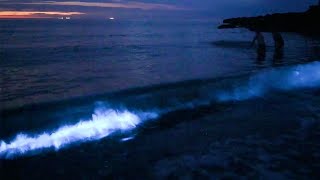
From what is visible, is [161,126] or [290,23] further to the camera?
[290,23]

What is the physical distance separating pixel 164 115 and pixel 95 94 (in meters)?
4.35

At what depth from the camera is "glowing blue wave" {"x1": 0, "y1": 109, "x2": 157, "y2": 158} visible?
824 centimetres

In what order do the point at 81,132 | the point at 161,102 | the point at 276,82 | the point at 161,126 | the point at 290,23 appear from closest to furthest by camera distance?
the point at 81,132, the point at 161,126, the point at 161,102, the point at 276,82, the point at 290,23

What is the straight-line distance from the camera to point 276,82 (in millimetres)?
16953

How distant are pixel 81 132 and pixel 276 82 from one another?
1120cm

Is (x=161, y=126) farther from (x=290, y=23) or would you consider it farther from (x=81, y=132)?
(x=290, y=23)

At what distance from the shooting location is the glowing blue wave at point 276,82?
14313mm

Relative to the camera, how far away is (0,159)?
24.5 ft

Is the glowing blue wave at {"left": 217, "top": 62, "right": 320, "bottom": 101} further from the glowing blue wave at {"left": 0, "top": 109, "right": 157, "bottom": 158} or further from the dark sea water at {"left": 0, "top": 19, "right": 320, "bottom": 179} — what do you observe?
the glowing blue wave at {"left": 0, "top": 109, "right": 157, "bottom": 158}

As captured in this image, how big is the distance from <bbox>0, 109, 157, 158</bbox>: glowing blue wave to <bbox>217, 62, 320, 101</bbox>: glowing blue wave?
445 centimetres

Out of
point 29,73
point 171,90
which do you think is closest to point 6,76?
point 29,73

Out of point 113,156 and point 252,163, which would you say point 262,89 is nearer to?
point 252,163

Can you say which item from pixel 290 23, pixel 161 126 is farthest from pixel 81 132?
pixel 290 23

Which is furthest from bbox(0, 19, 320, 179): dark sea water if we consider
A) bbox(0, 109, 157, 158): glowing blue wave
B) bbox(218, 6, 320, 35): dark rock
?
bbox(218, 6, 320, 35): dark rock
